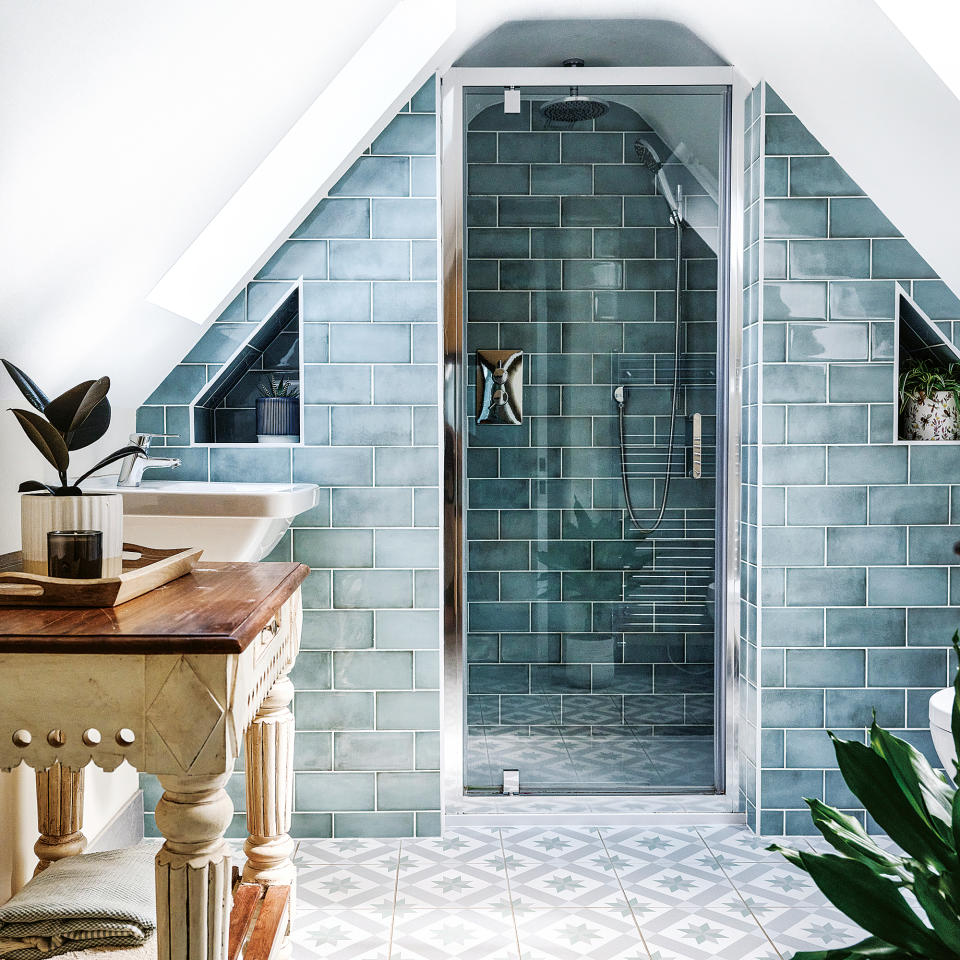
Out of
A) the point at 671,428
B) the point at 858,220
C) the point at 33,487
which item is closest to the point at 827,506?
the point at 671,428

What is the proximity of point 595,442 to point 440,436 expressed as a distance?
470mm

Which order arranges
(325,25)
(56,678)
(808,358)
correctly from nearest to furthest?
(56,678)
(325,25)
(808,358)

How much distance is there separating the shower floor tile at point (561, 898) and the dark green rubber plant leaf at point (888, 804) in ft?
4.03

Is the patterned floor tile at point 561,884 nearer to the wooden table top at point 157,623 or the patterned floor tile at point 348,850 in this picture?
the patterned floor tile at point 348,850

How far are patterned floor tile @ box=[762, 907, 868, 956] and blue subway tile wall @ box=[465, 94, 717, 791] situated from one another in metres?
0.68

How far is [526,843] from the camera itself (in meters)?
2.55

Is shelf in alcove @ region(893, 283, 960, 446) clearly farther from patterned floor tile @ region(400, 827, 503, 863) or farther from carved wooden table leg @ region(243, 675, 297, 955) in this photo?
carved wooden table leg @ region(243, 675, 297, 955)

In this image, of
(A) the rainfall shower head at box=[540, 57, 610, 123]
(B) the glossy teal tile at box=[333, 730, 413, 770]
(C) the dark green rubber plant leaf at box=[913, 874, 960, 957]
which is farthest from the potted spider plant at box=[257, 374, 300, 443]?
(C) the dark green rubber plant leaf at box=[913, 874, 960, 957]

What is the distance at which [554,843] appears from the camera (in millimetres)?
2547

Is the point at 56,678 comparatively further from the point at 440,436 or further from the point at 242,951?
the point at 440,436

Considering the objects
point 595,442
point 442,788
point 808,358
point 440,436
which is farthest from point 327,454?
point 808,358

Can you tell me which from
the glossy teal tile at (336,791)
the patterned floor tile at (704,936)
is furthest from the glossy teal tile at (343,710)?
the patterned floor tile at (704,936)

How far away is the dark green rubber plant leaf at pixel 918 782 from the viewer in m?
0.96

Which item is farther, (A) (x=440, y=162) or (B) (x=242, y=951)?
(A) (x=440, y=162)
